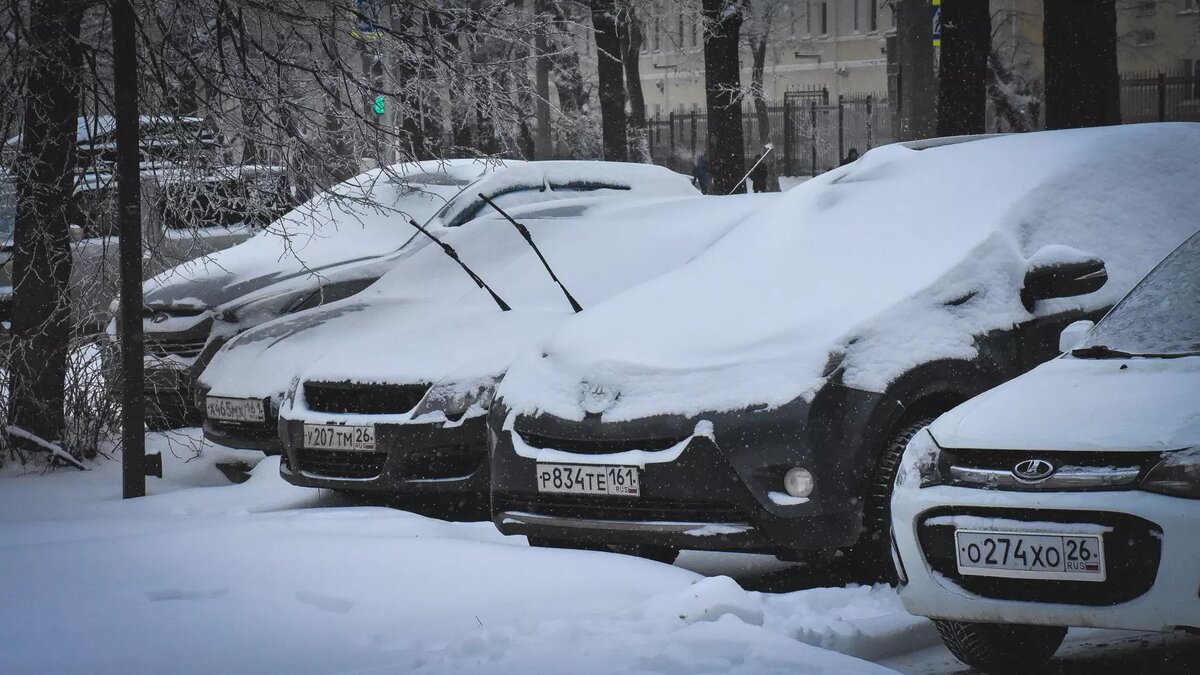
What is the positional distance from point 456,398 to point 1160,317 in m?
3.22

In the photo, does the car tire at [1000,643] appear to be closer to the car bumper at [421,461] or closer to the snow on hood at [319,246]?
the car bumper at [421,461]

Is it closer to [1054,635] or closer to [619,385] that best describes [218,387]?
[619,385]

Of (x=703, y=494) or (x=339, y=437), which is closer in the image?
(x=703, y=494)

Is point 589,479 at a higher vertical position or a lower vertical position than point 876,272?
lower

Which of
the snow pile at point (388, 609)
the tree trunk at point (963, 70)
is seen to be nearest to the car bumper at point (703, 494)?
the snow pile at point (388, 609)

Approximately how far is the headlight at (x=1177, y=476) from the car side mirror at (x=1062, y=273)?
5.92ft

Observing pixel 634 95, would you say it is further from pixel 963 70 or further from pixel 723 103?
pixel 963 70

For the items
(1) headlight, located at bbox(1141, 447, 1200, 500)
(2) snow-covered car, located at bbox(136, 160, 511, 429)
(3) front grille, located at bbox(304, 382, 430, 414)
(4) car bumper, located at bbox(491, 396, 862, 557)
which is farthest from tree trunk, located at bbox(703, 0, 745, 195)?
(1) headlight, located at bbox(1141, 447, 1200, 500)

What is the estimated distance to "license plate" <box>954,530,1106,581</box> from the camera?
4.05m

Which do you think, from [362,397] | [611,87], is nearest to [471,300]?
[362,397]

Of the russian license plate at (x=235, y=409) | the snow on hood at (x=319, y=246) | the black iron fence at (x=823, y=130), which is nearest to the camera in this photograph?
the russian license plate at (x=235, y=409)

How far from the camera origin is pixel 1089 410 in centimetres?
427

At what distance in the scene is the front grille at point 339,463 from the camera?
7148mm

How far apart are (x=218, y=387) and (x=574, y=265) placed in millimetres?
2091
